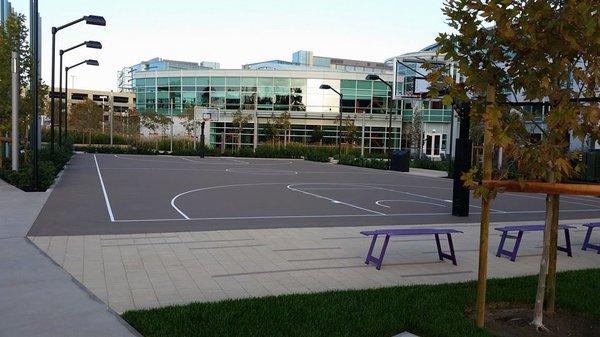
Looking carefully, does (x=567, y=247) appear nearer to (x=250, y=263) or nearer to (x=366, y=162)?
(x=250, y=263)

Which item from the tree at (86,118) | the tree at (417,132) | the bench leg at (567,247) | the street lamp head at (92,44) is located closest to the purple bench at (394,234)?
the bench leg at (567,247)

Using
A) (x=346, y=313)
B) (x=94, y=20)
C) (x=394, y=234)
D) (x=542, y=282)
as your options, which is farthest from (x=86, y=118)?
(x=542, y=282)

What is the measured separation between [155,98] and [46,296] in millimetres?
71817

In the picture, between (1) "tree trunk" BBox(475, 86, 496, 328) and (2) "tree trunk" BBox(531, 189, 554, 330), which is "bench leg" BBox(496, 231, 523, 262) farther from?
(1) "tree trunk" BBox(475, 86, 496, 328)

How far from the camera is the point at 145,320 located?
5.79 metres

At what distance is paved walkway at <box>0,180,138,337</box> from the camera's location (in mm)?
5547

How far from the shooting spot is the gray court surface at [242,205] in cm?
1277

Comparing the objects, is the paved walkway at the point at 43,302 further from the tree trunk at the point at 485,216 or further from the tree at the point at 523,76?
the tree at the point at 523,76

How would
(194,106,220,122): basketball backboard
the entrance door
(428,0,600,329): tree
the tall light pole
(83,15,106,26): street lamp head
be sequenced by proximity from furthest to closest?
(194,106,220,122): basketball backboard < the entrance door < (83,15,106,26): street lamp head < the tall light pole < (428,0,600,329): tree

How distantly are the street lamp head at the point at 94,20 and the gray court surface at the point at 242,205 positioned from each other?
600cm

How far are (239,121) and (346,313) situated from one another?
56.5 meters

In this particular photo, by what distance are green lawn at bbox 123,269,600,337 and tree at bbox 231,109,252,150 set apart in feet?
179

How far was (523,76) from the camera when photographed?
5.78m

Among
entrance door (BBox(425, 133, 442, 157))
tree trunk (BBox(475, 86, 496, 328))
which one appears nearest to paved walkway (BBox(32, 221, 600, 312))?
tree trunk (BBox(475, 86, 496, 328))
